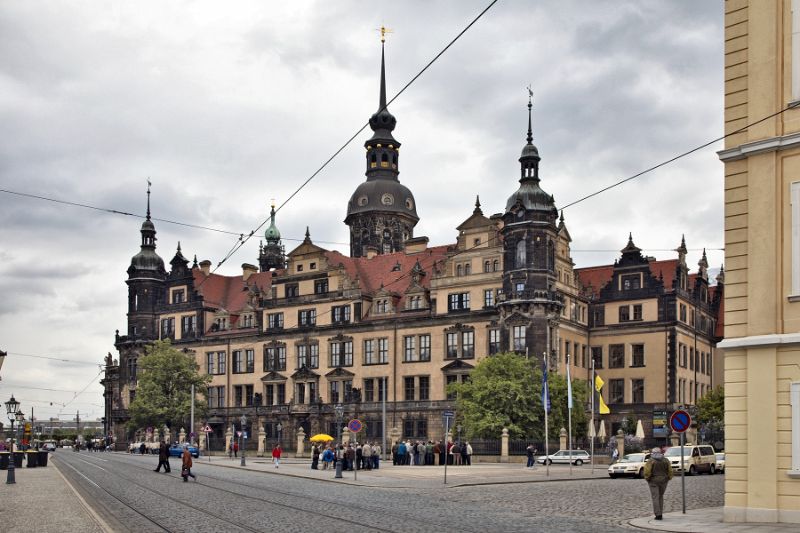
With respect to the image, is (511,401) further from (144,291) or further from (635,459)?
(144,291)

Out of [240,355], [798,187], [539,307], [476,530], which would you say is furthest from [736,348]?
[240,355]

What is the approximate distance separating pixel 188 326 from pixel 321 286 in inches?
722

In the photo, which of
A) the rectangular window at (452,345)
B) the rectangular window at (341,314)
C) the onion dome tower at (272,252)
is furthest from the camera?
the onion dome tower at (272,252)

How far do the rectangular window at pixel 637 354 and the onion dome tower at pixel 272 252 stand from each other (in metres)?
58.4

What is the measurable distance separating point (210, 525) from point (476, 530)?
5.66m

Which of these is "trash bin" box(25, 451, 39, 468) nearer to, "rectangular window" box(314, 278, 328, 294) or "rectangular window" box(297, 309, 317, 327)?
"rectangular window" box(297, 309, 317, 327)

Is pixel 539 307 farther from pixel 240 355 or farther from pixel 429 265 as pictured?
pixel 240 355

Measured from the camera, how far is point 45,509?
2805 cm

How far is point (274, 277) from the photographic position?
326 ft

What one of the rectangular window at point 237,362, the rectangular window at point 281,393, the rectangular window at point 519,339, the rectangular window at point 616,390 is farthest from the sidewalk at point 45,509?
the rectangular window at point 237,362

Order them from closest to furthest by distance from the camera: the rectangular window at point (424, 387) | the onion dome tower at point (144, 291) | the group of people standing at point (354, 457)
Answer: the group of people standing at point (354, 457) → the rectangular window at point (424, 387) → the onion dome tower at point (144, 291)

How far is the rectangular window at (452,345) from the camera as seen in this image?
282 ft

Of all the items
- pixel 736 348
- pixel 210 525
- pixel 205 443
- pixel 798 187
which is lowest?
pixel 205 443

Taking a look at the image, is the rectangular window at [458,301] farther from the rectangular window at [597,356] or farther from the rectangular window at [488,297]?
the rectangular window at [597,356]
